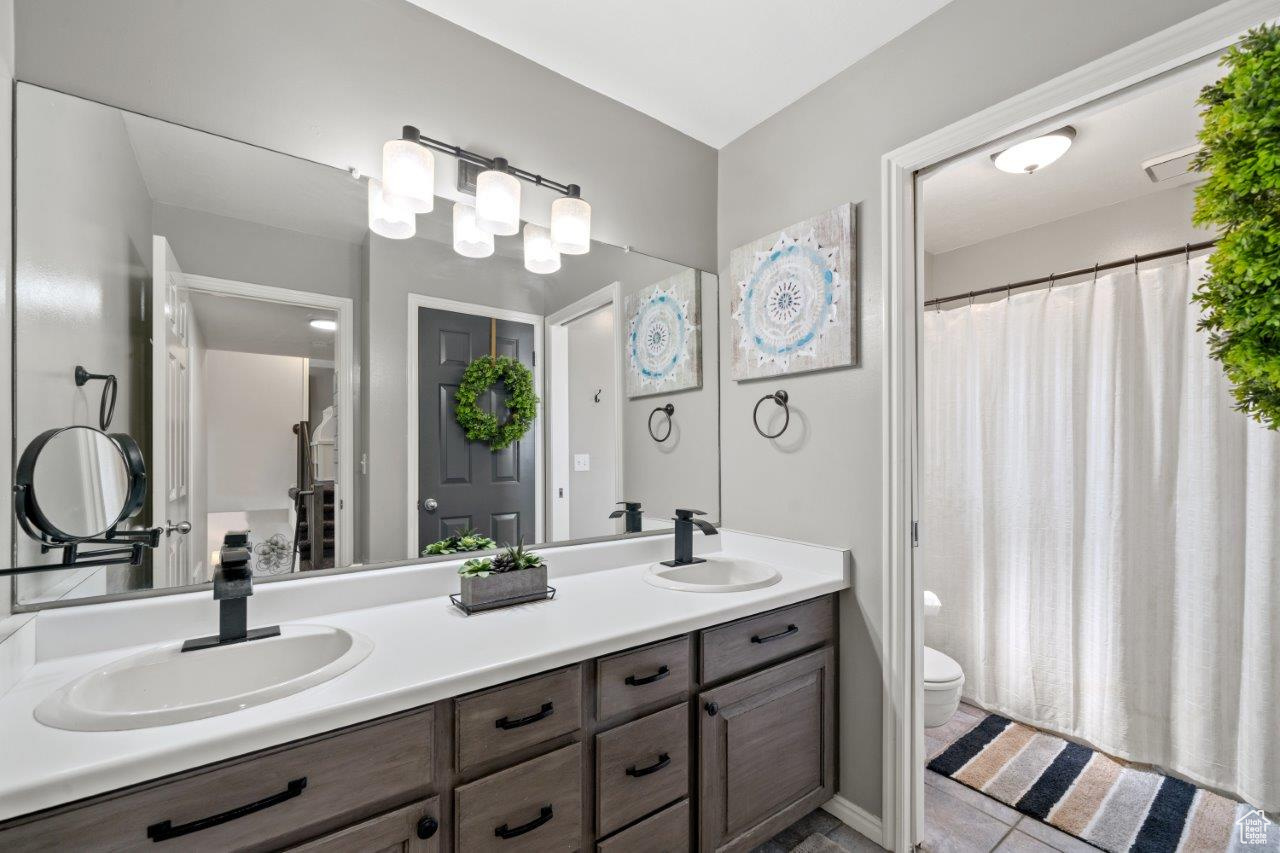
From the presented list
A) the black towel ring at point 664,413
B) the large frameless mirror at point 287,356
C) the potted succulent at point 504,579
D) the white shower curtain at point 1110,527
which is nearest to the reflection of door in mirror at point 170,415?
the large frameless mirror at point 287,356

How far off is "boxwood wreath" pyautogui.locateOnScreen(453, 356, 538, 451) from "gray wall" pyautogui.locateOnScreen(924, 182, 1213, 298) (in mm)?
1895

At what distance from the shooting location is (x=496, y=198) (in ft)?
5.56

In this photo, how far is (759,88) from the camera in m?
2.00

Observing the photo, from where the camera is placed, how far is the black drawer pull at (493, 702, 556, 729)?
3.72 ft

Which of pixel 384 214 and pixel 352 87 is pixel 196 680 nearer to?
pixel 384 214

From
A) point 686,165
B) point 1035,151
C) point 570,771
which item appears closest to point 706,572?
point 570,771

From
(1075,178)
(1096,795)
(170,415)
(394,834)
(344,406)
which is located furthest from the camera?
(1075,178)

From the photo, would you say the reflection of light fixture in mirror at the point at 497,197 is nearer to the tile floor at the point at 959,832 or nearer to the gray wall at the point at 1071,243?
the gray wall at the point at 1071,243

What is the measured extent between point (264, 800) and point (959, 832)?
1970mm

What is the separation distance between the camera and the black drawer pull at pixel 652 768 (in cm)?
133

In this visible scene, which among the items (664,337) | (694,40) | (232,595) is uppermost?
(694,40)

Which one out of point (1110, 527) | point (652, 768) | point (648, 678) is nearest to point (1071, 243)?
point (1110, 527)

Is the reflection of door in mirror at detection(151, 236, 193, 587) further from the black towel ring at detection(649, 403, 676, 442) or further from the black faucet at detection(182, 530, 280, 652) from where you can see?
the black towel ring at detection(649, 403, 676, 442)

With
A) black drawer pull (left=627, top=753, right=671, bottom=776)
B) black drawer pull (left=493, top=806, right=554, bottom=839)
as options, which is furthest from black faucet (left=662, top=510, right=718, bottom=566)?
black drawer pull (left=493, top=806, right=554, bottom=839)
